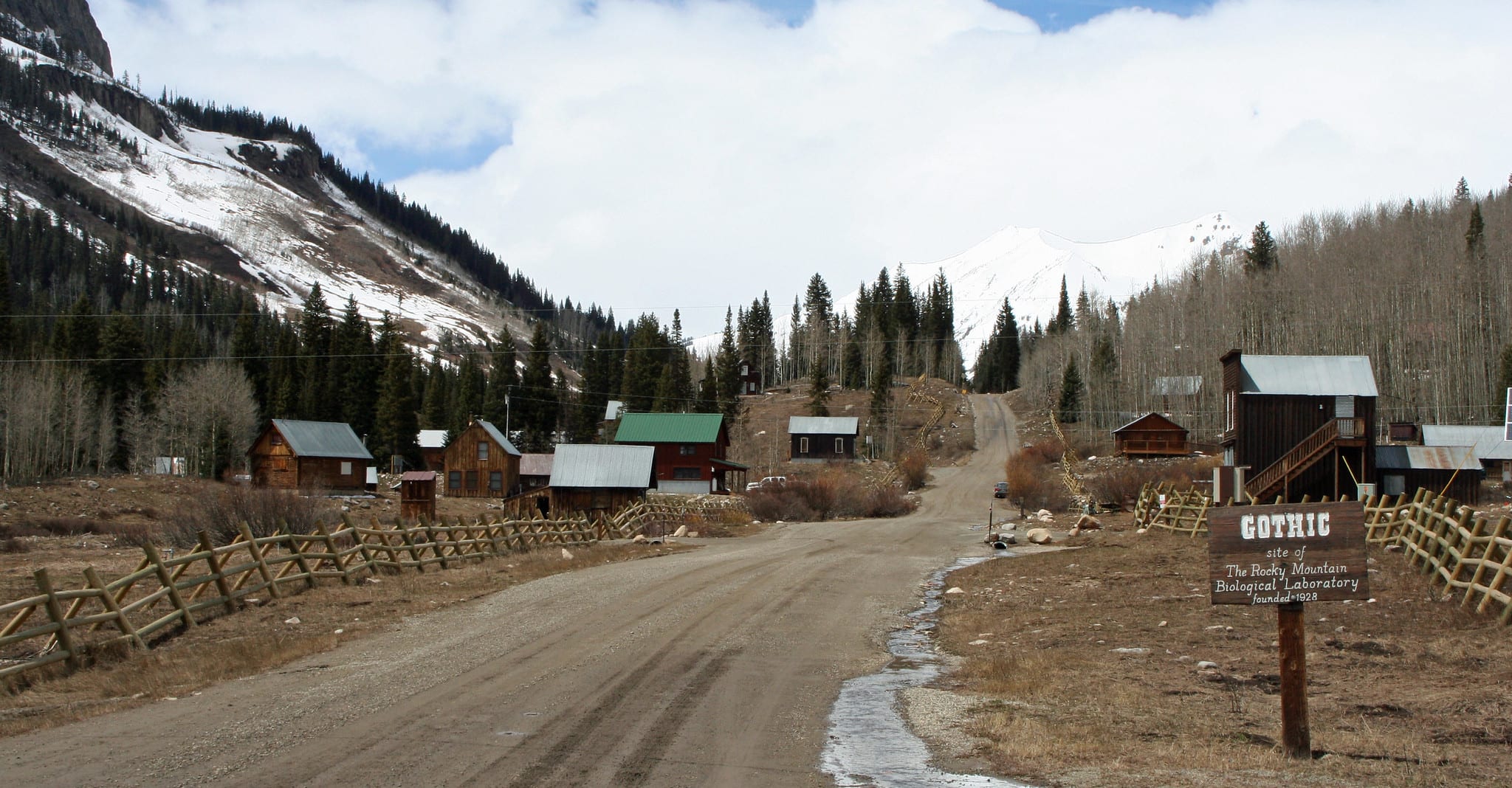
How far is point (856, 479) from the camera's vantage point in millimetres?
74500

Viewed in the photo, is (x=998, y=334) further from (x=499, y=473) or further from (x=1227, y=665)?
(x=1227, y=665)

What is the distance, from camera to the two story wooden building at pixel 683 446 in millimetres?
77812

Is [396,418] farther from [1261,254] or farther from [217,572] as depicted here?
[1261,254]

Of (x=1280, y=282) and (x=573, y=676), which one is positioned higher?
(x=1280, y=282)

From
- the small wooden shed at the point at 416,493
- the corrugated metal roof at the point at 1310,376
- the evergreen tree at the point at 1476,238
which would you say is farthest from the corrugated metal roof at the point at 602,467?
the evergreen tree at the point at 1476,238

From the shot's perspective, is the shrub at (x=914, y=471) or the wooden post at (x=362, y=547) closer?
the wooden post at (x=362, y=547)

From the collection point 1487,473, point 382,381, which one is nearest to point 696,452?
point 382,381

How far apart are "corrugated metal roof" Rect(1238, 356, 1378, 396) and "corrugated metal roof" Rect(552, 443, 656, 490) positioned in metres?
28.1

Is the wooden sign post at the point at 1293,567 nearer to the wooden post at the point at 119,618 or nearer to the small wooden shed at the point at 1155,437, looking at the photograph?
the wooden post at the point at 119,618

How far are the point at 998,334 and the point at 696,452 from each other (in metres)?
99.9

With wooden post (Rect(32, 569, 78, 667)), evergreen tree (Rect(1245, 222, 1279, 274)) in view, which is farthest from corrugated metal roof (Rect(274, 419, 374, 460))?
evergreen tree (Rect(1245, 222, 1279, 274))

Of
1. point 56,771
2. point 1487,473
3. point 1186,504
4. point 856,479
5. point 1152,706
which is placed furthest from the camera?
point 856,479

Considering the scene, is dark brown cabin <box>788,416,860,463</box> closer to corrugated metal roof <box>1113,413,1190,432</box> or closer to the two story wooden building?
the two story wooden building

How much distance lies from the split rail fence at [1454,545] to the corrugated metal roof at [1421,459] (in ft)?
71.0
